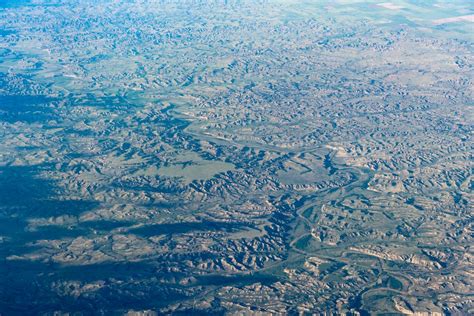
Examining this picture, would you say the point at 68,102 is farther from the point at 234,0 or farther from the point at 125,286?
the point at 234,0

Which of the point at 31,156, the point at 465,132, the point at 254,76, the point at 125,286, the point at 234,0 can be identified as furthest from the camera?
Answer: the point at 234,0

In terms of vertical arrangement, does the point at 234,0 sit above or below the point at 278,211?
above

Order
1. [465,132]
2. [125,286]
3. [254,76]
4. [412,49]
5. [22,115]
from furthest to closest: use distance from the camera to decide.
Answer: [412,49], [254,76], [22,115], [465,132], [125,286]

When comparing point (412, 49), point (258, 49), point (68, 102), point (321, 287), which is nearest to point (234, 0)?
point (258, 49)

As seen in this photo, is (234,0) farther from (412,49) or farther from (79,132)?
(79,132)

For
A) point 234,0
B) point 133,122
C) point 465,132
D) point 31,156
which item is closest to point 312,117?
point 465,132

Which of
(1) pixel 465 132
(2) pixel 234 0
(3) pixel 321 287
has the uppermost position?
(2) pixel 234 0

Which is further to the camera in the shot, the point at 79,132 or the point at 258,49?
the point at 258,49

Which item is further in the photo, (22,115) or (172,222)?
(22,115)

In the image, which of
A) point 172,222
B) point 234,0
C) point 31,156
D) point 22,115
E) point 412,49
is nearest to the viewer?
point 172,222
